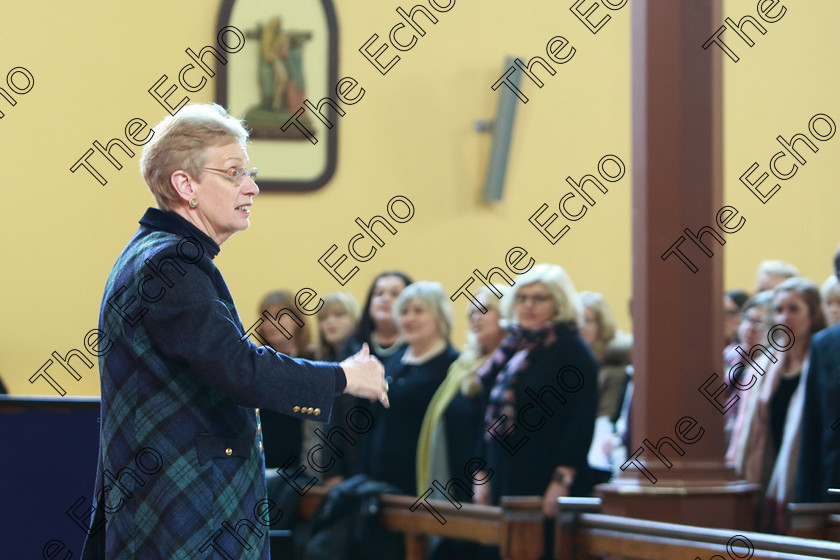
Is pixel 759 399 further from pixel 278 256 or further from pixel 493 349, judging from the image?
pixel 278 256

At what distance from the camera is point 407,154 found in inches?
301

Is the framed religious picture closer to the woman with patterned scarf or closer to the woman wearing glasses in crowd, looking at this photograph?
the woman with patterned scarf

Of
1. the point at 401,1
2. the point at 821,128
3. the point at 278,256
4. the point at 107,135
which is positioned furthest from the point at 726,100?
the point at 107,135

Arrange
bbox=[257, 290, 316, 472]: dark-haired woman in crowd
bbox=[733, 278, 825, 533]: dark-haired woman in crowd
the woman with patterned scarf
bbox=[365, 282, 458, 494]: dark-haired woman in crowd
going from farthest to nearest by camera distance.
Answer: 1. bbox=[257, 290, 316, 472]: dark-haired woman in crowd
2. bbox=[365, 282, 458, 494]: dark-haired woman in crowd
3. the woman with patterned scarf
4. bbox=[733, 278, 825, 533]: dark-haired woman in crowd

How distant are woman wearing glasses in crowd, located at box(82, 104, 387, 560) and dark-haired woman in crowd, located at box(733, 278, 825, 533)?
7.79ft

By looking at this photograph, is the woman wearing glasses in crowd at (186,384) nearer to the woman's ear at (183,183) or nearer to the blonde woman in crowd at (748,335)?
the woman's ear at (183,183)

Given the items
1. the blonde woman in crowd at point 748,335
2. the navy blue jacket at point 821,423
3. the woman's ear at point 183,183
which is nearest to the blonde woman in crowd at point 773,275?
the blonde woman in crowd at point 748,335

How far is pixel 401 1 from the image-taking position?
753cm

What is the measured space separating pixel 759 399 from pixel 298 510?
200cm

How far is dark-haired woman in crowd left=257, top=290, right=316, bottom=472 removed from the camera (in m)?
5.08

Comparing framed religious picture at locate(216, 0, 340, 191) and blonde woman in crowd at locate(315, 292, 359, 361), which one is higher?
framed religious picture at locate(216, 0, 340, 191)

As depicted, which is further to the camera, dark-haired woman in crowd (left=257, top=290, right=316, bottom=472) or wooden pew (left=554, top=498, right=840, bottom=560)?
dark-haired woman in crowd (left=257, top=290, right=316, bottom=472)

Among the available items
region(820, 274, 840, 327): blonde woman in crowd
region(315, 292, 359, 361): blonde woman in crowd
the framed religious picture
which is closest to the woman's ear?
region(820, 274, 840, 327): blonde woman in crowd

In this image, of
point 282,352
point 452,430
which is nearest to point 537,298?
point 452,430
